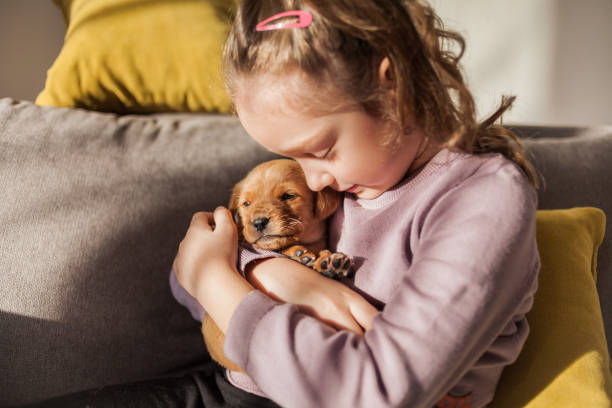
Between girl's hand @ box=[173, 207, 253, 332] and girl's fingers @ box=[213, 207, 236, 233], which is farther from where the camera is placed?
girl's fingers @ box=[213, 207, 236, 233]

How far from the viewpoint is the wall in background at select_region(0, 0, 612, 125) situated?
6.86ft

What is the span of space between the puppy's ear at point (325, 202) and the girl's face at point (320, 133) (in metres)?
0.13

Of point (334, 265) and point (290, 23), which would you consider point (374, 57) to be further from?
point (334, 265)

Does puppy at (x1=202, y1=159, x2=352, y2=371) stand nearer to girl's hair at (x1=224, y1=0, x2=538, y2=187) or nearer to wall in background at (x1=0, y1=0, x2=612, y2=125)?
girl's hair at (x1=224, y1=0, x2=538, y2=187)

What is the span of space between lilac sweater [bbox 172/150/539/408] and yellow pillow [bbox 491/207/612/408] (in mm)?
146

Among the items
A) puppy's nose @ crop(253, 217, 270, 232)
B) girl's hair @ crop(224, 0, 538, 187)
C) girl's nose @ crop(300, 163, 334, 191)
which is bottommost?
puppy's nose @ crop(253, 217, 270, 232)

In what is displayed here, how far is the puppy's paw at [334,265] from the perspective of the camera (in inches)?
35.3

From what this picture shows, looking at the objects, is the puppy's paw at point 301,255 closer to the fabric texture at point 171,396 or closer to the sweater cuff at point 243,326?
the sweater cuff at point 243,326

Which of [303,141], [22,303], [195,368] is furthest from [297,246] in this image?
[22,303]

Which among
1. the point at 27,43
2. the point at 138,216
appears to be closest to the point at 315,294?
the point at 138,216

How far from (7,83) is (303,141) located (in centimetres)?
150

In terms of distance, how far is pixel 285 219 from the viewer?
946 millimetres

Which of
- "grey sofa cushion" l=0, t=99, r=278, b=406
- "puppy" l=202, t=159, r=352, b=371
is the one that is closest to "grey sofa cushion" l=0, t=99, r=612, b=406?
"grey sofa cushion" l=0, t=99, r=278, b=406

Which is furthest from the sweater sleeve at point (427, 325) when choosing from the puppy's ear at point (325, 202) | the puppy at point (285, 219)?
the puppy's ear at point (325, 202)
